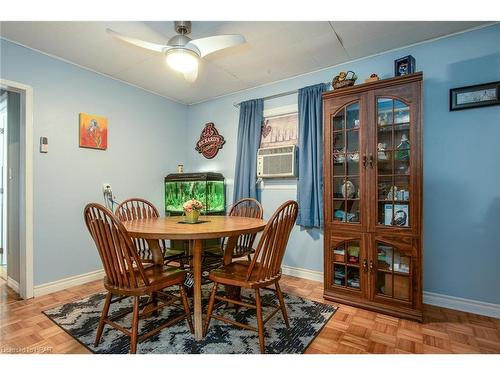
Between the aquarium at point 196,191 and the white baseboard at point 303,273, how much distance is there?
1.17 metres

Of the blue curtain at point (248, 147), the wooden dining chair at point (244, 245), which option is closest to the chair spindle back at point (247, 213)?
the wooden dining chair at point (244, 245)

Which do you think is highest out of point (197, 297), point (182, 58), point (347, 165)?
point (182, 58)

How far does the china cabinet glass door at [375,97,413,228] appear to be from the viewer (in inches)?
81.5

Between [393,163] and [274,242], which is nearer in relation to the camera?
[274,242]

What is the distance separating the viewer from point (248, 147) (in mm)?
3332

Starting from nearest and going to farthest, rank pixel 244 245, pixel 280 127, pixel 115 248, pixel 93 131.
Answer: pixel 115 248 → pixel 244 245 → pixel 93 131 → pixel 280 127

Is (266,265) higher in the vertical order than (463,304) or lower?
higher

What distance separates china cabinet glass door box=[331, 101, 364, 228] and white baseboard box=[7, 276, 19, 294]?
318 cm

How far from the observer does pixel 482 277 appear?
6.82 feet

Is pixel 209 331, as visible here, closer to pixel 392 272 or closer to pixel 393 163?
pixel 392 272

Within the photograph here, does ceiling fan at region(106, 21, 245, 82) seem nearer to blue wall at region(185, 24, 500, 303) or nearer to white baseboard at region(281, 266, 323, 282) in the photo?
blue wall at region(185, 24, 500, 303)

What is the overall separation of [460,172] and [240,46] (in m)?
2.21

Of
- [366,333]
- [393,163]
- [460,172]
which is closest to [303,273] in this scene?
[366,333]

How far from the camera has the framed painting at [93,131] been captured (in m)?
2.79
